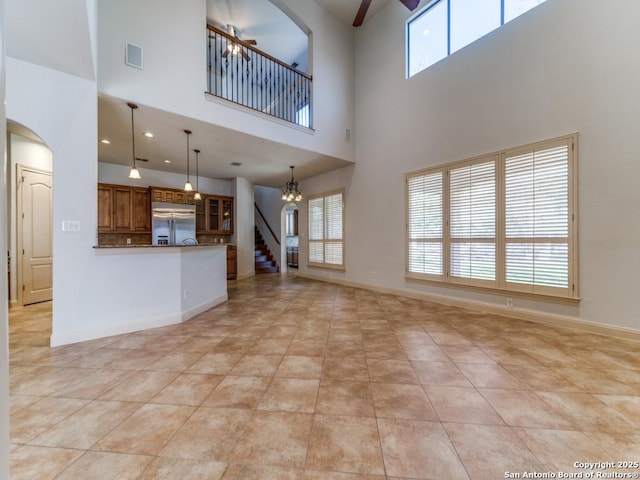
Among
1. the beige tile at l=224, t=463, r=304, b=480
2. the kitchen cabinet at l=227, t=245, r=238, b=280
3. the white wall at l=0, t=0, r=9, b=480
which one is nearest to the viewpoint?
the white wall at l=0, t=0, r=9, b=480

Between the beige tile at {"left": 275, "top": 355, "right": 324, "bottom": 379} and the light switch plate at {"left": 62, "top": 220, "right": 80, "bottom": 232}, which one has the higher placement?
the light switch plate at {"left": 62, "top": 220, "right": 80, "bottom": 232}

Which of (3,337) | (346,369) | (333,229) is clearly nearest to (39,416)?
(3,337)

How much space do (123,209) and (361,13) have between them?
702 centimetres

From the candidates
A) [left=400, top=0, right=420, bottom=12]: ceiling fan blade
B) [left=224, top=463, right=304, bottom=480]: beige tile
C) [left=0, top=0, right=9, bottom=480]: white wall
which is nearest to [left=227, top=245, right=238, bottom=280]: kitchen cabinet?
[left=224, top=463, right=304, bottom=480]: beige tile

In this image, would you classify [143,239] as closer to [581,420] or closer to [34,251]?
[34,251]

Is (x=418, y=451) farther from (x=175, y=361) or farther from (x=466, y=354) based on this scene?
(x=175, y=361)

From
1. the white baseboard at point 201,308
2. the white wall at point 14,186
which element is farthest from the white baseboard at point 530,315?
the white wall at point 14,186

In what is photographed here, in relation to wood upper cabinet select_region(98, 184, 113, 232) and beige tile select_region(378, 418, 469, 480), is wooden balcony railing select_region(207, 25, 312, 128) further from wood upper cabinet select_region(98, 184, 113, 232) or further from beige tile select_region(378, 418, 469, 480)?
beige tile select_region(378, 418, 469, 480)

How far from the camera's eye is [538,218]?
371 cm

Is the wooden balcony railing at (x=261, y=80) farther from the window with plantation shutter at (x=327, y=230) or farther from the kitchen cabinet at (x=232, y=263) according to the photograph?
the kitchen cabinet at (x=232, y=263)

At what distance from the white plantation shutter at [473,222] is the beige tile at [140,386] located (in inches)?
172

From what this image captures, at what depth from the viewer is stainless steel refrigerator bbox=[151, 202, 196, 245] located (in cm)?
671

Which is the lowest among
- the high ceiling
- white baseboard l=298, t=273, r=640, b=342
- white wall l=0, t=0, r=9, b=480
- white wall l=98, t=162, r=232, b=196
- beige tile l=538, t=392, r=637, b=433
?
beige tile l=538, t=392, r=637, b=433

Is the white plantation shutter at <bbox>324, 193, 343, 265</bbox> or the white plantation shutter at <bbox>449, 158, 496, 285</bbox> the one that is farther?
the white plantation shutter at <bbox>324, 193, 343, 265</bbox>
